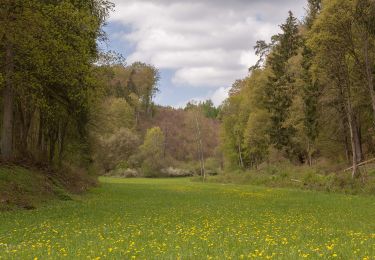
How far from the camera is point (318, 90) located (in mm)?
56656

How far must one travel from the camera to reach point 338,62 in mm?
45594

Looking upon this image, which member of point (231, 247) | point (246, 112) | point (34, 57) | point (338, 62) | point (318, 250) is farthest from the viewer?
point (246, 112)

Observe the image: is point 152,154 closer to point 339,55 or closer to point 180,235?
point 339,55

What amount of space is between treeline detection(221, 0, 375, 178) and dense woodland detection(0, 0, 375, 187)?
0.41ft

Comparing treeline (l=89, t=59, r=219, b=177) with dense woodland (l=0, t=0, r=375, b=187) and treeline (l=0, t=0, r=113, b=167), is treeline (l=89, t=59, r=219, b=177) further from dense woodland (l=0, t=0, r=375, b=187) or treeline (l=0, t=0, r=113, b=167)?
treeline (l=0, t=0, r=113, b=167)

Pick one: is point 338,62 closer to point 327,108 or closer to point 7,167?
point 327,108

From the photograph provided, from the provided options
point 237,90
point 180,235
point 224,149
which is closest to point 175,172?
point 224,149

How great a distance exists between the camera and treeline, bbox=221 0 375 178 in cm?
4222

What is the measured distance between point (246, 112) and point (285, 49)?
1878cm

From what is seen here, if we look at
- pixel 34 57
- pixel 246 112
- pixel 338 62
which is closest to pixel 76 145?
pixel 34 57

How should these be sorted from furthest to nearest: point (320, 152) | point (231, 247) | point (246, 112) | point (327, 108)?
point (246, 112), point (320, 152), point (327, 108), point (231, 247)

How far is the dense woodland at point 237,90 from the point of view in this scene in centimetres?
2467

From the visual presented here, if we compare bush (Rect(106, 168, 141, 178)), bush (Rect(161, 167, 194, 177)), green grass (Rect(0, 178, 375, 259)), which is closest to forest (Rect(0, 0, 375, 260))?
green grass (Rect(0, 178, 375, 259))

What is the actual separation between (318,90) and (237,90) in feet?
159
